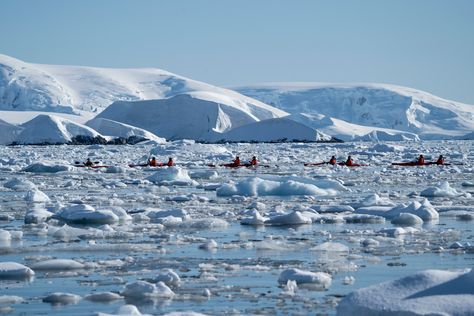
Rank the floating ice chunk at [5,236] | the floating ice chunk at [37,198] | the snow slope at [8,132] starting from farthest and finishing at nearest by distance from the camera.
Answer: the snow slope at [8,132] < the floating ice chunk at [37,198] < the floating ice chunk at [5,236]

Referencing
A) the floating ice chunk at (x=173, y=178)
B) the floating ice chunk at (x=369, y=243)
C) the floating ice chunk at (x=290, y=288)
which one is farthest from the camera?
the floating ice chunk at (x=173, y=178)

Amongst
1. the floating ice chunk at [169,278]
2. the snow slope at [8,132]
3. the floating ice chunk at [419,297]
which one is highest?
the floating ice chunk at [419,297]

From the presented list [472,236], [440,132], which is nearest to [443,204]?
[472,236]

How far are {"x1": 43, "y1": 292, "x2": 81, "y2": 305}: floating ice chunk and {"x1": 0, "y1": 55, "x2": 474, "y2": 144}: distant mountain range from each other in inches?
1827

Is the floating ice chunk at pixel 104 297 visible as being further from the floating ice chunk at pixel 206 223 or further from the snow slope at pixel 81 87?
the snow slope at pixel 81 87

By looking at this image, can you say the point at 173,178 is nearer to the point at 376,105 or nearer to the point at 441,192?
the point at 441,192

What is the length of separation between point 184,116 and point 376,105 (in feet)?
207

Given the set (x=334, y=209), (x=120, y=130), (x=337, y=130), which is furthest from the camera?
(x=337, y=130)

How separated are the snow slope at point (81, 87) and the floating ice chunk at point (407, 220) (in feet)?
232

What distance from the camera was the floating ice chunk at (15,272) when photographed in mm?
5164

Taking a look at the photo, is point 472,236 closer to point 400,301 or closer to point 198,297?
point 198,297

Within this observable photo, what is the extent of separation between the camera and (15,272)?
518 cm

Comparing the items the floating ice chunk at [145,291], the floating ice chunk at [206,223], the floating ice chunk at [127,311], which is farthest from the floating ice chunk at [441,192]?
the floating ice chunk at [127,311]

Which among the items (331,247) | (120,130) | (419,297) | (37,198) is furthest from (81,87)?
(419,297)
